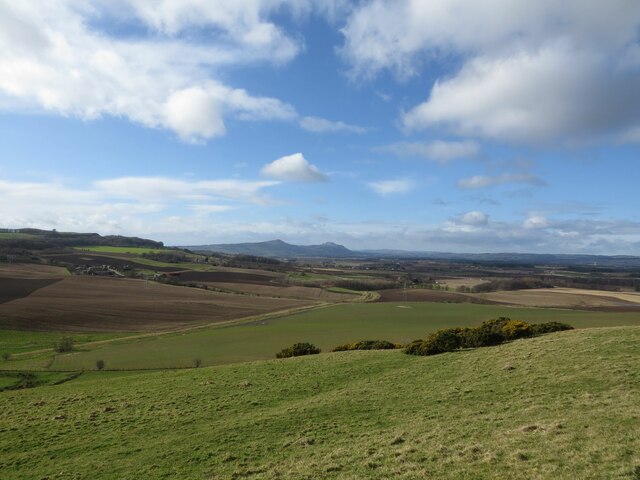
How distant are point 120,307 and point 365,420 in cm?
7030

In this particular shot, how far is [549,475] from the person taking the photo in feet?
29.0

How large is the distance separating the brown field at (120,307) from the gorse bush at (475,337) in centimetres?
4802

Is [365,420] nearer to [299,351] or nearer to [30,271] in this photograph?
[299,351]

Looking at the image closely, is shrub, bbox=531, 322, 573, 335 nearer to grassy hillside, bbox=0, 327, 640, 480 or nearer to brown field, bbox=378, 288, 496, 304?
grassy hillside, bbox=0, 327, 640, 480

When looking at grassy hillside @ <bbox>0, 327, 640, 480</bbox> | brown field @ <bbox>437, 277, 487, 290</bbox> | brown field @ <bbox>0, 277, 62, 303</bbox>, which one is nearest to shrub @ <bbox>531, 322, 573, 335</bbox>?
grassy hillside @ <bbox>0, 327, 640, 480</bbox>

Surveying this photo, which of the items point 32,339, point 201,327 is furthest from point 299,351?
point 32,339

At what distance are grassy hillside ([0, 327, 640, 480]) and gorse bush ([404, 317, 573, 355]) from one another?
208cm

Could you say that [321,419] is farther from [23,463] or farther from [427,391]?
[23,463]

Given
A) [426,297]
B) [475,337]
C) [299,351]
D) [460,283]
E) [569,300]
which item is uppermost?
[475,337]

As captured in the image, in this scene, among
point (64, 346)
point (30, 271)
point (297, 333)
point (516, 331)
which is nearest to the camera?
point (516, 331)

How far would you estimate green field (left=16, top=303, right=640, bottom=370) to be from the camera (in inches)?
1662

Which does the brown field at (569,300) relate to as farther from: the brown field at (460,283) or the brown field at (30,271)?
the brown field at (30,271)

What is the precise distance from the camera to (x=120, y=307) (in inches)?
2945

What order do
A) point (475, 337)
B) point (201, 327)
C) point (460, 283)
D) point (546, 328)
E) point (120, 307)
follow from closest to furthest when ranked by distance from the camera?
point (475, 337) < point (546, 328) < point (201, 327) < point (120, 307) < point (460, 283)
